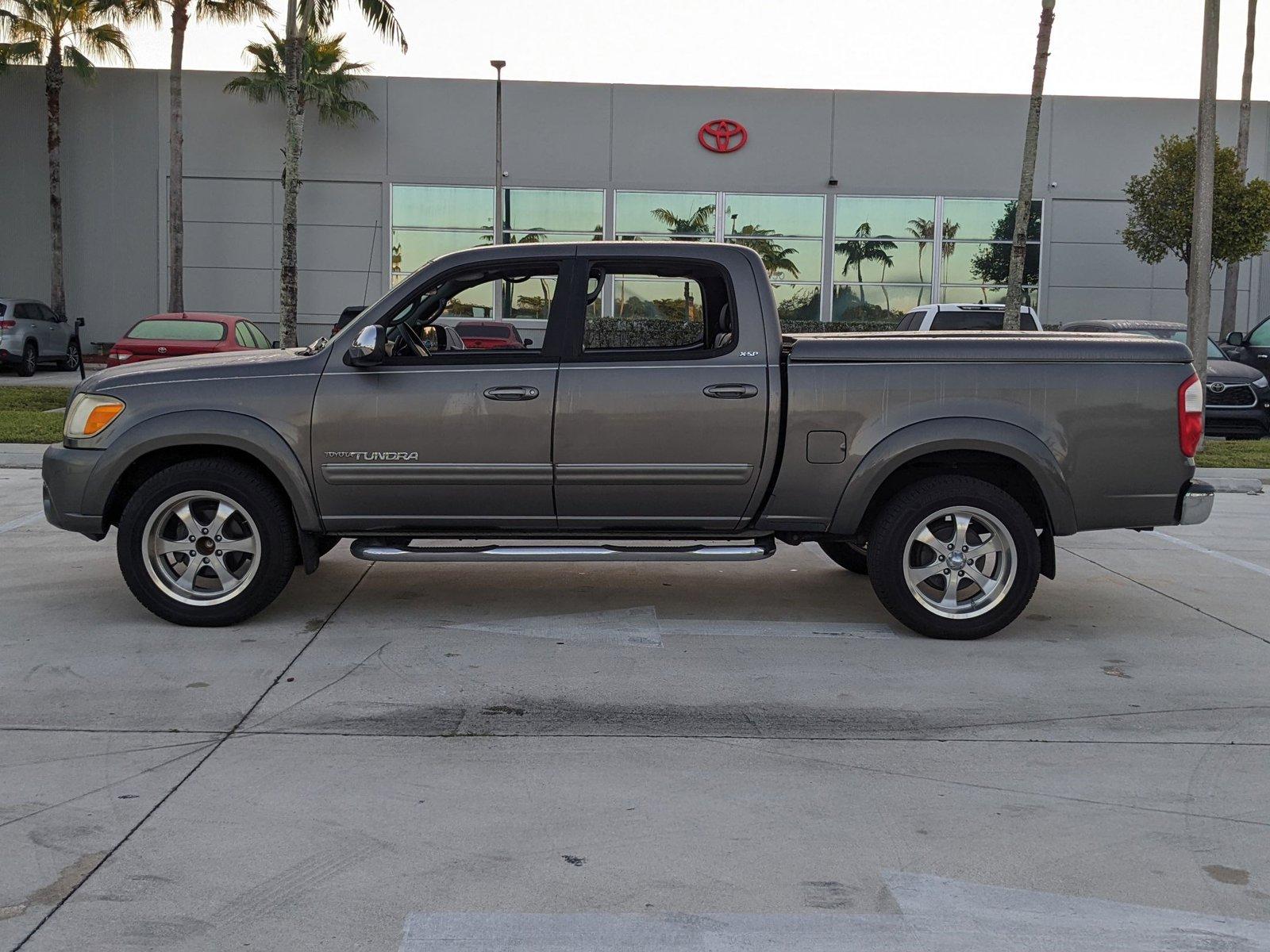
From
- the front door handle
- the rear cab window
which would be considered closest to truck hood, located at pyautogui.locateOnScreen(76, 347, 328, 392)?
the front door handle

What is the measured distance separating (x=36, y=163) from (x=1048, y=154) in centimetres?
2705

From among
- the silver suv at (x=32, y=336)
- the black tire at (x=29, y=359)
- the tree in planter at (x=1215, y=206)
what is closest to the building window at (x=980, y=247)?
the tree in planter at (x=1215, y=206)

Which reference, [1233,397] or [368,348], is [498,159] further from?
[368,348]

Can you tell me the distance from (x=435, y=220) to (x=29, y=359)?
35.9 feet

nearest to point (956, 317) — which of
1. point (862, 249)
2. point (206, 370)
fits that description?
point (206, 370)

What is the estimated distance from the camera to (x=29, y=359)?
28.5 m

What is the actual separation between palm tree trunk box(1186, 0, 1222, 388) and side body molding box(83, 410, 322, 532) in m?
12.7

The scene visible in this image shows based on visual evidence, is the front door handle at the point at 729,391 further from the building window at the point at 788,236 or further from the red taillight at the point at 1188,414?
the building window at the point at 788,236

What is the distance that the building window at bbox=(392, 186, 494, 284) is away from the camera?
34.6m

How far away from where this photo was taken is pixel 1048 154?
34.5 meters

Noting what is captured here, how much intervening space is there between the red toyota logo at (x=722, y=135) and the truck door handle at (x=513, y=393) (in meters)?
28.8

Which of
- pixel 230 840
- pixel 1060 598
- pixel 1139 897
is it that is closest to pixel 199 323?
pixel 1060 598

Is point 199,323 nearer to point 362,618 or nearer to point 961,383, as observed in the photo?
point 362,618

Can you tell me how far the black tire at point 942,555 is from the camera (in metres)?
6.58
